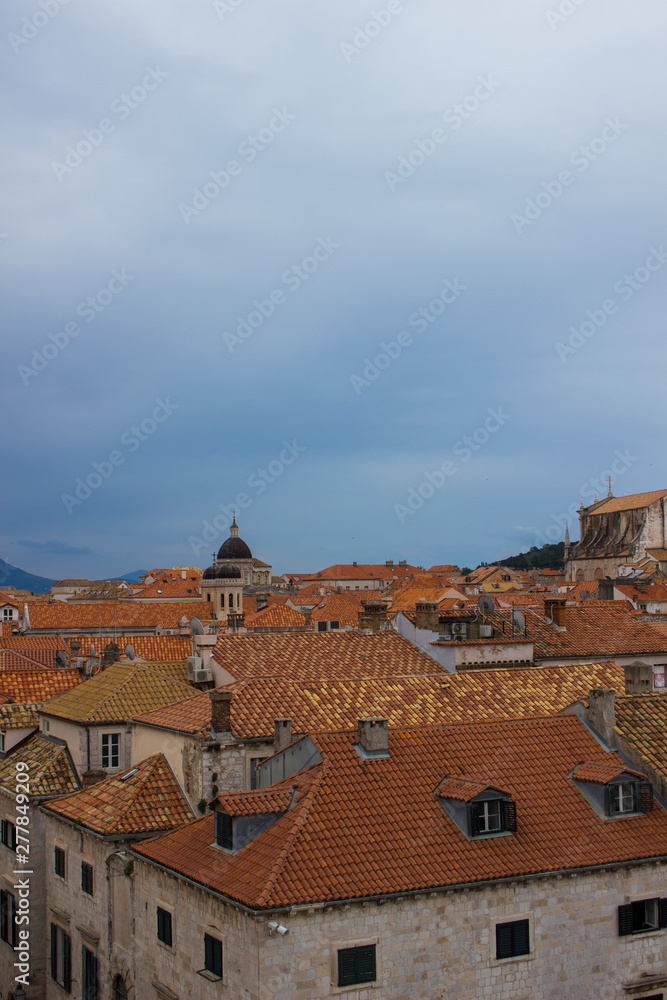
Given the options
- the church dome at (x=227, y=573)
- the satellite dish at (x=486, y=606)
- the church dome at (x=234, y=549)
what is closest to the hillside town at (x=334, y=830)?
the satellite dish at (x=486, y=606)

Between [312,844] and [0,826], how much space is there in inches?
571

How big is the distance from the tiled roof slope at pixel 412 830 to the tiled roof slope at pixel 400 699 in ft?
10.7

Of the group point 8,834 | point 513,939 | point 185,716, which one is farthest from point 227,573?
point 513,939

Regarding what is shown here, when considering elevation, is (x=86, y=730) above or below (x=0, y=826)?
above

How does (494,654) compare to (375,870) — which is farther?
(494,654)

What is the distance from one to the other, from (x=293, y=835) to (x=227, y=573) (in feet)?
334

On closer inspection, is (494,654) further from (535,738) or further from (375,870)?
(375,870)

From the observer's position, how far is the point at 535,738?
21594 mm

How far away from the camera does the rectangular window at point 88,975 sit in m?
22.5

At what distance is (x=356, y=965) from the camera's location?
53.9ft

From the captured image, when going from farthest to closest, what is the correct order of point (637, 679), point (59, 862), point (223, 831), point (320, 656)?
point (320, 656) < point (637, 679) < point (59, 862) < point (223, 831)

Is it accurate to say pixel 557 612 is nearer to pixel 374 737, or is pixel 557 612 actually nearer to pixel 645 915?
pixel 645 915

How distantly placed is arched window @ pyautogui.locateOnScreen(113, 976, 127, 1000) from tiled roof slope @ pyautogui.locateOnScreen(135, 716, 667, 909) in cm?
319

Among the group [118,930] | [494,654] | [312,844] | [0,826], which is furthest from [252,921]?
[494,654]
